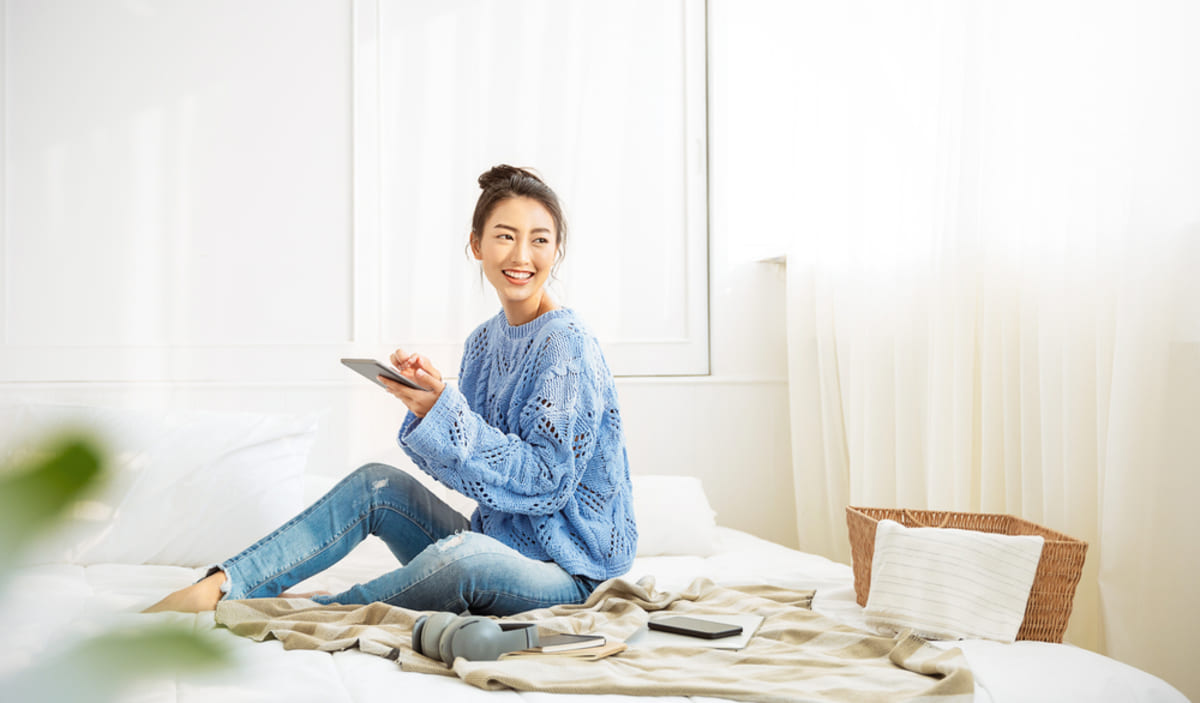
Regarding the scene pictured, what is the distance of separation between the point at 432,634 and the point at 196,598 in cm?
42

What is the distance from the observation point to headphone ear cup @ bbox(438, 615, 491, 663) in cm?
119

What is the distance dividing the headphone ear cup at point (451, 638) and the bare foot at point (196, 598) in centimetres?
42

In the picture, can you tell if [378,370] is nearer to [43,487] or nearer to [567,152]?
[43,487]

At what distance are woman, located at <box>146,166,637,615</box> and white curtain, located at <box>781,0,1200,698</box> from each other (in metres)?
0.76

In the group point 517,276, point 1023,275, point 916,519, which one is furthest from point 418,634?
point 1023,275

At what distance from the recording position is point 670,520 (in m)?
2.17

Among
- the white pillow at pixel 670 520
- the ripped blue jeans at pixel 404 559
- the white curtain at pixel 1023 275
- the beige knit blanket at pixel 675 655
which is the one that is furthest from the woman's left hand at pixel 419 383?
the white curtain at pixel 1023 275

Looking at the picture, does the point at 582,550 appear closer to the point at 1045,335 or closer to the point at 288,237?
the point at 1045,335

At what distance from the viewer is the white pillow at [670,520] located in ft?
7.06

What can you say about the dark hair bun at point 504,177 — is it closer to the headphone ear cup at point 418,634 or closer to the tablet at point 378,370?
the tablet at point 378,370

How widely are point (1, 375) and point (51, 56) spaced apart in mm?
853

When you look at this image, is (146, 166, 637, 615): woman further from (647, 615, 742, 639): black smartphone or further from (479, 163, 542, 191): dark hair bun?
(647, 615, 742, 639): black smartphone

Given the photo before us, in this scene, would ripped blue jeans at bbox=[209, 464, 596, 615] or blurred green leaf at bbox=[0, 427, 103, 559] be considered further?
ripped blue jeans at bbox=[209, 464, 596, 615]

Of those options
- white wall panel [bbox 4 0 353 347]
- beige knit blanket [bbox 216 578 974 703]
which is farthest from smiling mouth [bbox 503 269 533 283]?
white wall panel [bbox 4 0 353 347]
